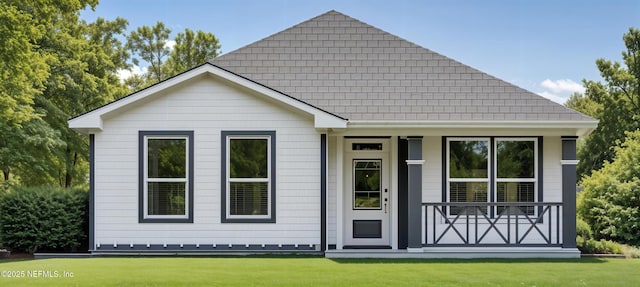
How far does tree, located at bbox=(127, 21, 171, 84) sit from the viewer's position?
35.3 m

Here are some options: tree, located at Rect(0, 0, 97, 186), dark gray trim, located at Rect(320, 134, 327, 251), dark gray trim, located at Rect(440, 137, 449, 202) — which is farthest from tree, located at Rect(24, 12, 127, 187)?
dark gray trim, located at Rect(440, 137, 449, 202)

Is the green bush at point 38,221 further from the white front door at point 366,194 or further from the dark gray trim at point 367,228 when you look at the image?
the dark gray trim at point 367,228

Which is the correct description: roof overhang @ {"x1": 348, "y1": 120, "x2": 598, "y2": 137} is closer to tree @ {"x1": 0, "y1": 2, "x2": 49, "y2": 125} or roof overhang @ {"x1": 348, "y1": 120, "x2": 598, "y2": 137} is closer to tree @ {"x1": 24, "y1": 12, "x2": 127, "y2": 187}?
tree @ {"x1": 0, "y1": 2, "x2": 49, "y2": 125}

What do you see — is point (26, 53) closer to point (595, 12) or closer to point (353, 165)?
point (353, 165)

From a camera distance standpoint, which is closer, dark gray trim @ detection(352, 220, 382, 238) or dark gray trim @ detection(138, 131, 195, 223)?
dark gray trim @ detection(138, 131, 195, 223)

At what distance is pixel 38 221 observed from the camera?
12680 mm

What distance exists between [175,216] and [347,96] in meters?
4.79

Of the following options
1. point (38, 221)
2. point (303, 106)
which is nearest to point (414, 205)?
point (303, 106)

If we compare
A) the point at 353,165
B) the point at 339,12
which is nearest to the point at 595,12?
the point at 339,12

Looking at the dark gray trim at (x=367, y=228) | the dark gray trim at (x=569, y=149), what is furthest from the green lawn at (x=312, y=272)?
the dark gray trim at (x=569, y=149)

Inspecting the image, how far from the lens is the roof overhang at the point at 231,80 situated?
12.1 meters

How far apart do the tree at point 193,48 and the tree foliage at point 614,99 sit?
22.2 m

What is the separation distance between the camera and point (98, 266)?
10383 mm

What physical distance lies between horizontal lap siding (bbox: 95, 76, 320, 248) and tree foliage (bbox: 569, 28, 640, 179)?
2631 cm
